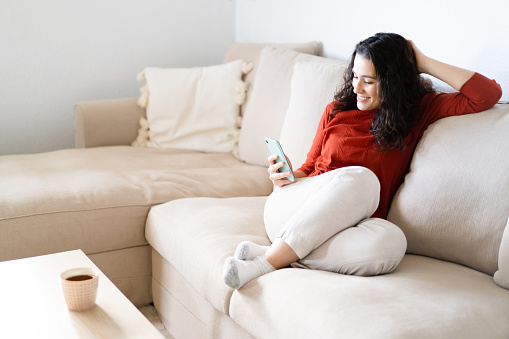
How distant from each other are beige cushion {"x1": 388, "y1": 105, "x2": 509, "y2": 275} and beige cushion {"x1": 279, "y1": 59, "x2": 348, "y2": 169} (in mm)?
495

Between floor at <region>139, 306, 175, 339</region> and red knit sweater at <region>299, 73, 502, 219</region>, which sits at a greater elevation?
red knit sweater at <region>299, 73, 502, 219</region>

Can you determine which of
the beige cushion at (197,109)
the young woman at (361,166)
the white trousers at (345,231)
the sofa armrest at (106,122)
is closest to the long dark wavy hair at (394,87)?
the young woman at (361,166)

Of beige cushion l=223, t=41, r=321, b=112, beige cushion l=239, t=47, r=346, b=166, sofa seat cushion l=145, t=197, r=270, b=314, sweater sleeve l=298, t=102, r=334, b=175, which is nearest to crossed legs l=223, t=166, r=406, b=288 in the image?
sofa seat cushion l=145, t=197, r=270, b=314

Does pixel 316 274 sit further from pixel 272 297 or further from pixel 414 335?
pixel 414 335

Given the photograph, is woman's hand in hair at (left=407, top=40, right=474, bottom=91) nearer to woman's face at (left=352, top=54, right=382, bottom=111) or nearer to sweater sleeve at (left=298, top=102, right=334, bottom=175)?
woman's face at (left=352, top=54, right=382, bottom=111)

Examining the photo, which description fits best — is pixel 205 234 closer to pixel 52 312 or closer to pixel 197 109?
pixel 52 312

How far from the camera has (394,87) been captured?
65.1 inches

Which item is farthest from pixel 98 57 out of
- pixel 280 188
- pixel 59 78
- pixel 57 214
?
pixel 280 188

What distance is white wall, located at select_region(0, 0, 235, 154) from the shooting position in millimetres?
2871

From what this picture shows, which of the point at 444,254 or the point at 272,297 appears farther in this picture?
the point at 444,254

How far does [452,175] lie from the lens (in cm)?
156

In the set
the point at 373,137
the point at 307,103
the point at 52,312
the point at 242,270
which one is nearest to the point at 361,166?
the point at 373,137

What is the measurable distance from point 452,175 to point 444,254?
0.22 m

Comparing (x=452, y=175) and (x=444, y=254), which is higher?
(x=452, y=175)
